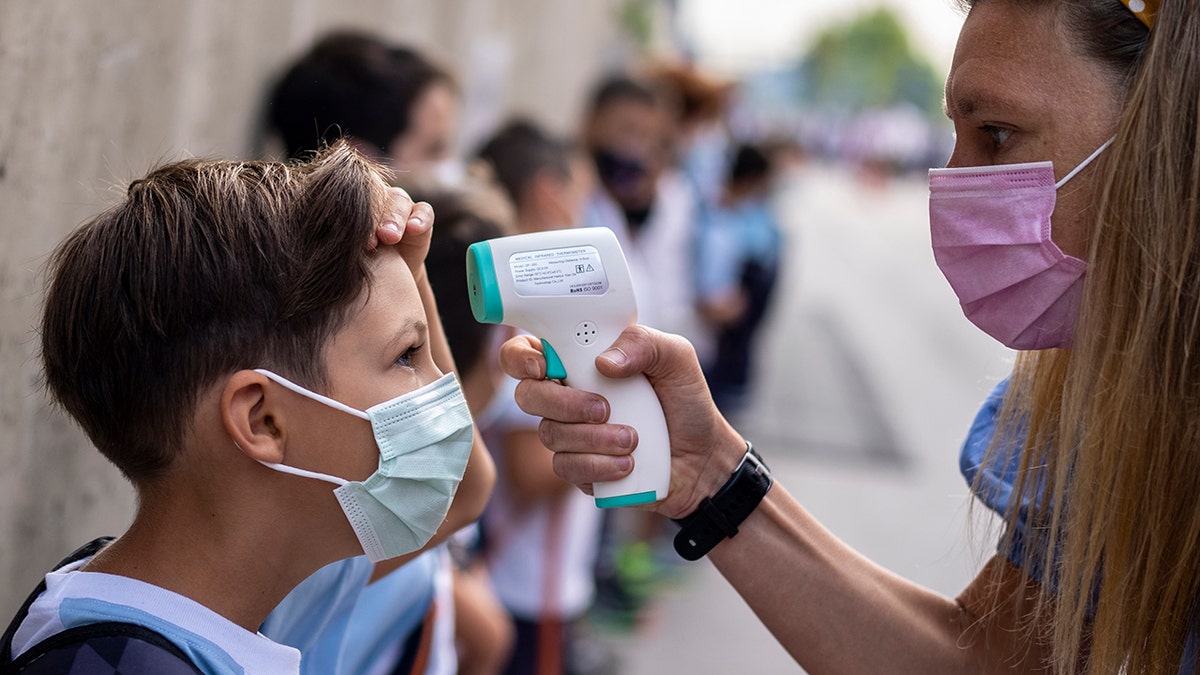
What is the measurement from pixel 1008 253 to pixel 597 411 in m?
0.71

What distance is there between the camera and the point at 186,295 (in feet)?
4.95

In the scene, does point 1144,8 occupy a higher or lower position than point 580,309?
higher

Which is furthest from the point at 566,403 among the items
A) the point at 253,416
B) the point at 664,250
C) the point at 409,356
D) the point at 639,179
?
the point at 664,250

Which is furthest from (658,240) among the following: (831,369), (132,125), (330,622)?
(831,369)

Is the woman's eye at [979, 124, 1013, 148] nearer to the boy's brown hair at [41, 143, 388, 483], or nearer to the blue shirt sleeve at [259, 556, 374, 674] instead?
the boy's brown hair at [41, 143, 388, 483]

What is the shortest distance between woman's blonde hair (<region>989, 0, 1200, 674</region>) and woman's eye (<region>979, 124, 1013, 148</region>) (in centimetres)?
17

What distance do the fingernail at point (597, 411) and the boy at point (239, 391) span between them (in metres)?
0.24

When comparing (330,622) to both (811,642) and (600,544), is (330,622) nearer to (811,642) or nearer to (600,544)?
(811,642)

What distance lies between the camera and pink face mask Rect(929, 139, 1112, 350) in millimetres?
1750

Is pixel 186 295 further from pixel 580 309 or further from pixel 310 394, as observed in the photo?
pixel 580 309

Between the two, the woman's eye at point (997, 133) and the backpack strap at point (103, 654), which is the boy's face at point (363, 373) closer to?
the backpack strap at point (103, 654)

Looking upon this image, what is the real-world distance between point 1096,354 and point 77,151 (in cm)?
186

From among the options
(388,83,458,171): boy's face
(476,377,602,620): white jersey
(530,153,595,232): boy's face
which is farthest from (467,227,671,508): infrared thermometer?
(530,153,595,232): boy's face

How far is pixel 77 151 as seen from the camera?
2162 mm
